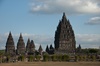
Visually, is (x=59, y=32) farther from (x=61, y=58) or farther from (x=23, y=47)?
(x=61, y=58)

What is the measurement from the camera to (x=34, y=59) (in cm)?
10600

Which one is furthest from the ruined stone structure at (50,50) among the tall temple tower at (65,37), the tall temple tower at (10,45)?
the tall temple tower at (10,45)

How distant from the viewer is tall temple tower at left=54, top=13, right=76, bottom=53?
16200 centimetres

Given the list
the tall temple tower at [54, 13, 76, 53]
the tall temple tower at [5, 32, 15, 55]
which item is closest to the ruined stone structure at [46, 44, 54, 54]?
the tall temple tower at [54, 13, 76, 53]

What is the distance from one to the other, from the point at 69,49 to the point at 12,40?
101 feet

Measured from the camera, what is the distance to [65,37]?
163125 millimetres

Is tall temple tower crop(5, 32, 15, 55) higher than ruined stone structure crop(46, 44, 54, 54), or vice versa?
tall temple tower crop(5, 32, 15, 55)

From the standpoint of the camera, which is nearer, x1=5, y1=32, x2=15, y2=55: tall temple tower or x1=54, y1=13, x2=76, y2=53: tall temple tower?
x1=54, y1=13, x2=76, y2=53: tall temple tower

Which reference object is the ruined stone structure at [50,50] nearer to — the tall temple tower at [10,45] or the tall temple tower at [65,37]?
the tall temple tower at [65,37]

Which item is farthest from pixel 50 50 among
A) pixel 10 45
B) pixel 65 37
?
pixel 10 45

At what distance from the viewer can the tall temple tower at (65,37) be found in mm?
162000

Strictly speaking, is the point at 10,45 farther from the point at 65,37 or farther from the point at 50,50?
the point at 65,37

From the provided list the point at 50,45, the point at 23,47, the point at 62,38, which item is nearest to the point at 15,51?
the point at 23,47

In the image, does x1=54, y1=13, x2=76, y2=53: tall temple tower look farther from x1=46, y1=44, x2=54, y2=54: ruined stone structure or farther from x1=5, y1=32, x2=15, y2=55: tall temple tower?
x1=5, y1=32, x2=15, y2=55: tall temple tower
